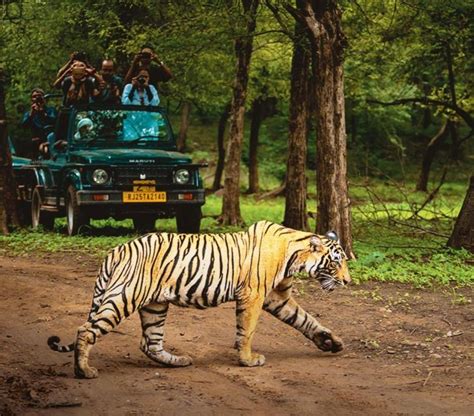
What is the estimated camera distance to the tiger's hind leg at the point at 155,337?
24.5ft

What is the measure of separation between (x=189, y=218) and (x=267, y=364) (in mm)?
8831

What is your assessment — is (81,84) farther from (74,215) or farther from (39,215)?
(39,215)

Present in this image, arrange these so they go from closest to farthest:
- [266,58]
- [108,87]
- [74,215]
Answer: [74,215] < [108,87] < [266,58]

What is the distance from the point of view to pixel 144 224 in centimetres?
1741

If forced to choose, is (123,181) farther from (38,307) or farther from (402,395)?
(402,395)

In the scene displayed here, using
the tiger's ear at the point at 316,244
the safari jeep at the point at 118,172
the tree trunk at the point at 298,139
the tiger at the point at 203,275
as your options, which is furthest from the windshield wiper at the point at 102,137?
the tiger's ear at the point at 316,244

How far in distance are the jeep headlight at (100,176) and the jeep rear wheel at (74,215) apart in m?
0.50

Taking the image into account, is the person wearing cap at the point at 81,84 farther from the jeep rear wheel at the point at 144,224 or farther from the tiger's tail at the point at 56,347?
the tiger's tail at the point at 56,347

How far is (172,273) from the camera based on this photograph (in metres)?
7.44

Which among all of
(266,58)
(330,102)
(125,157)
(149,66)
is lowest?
(125,157)

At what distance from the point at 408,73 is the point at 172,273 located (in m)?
15.4

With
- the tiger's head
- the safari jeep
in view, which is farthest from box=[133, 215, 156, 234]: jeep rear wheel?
the tiger's head

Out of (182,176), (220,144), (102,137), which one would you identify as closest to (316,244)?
(182,176)

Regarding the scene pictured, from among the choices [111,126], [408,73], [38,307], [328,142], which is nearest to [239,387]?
[38,307]
